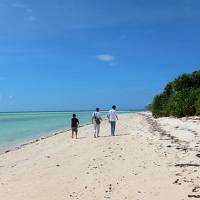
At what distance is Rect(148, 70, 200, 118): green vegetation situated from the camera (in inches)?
1833

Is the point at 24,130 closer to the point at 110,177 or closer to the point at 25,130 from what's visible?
the point at 25,130

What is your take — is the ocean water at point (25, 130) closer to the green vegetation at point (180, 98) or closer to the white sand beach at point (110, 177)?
the green vegetation at point (180, 98)

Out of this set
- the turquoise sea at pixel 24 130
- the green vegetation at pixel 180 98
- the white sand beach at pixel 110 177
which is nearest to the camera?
the white sand beach at pixel 110 177

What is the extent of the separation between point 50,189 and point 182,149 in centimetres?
733

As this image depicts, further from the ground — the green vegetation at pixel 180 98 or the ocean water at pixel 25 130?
the green vegetation at pixel 180 98

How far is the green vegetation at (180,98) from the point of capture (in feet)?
153

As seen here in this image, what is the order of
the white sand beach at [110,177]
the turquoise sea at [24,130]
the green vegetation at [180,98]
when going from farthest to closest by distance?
the green vegetation at [180,98] → the turquoise sea at [24,130] → the white sand beach at [110,177]

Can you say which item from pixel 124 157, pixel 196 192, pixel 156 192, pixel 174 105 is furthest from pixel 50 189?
pixel 174 105

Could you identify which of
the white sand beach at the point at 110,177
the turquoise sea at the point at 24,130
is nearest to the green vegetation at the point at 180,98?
the turquoise sea at the point at 24,130

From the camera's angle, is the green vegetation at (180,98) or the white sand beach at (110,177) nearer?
the white sand beach at (110,177)

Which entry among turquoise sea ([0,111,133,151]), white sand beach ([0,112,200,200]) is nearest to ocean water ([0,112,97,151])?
turquoise sea ([0,111,133,151])

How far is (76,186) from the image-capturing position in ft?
35.7

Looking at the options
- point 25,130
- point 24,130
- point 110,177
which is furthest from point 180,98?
point 110,177

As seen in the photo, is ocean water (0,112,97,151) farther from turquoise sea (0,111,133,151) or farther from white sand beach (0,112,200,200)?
white sand beach (0,112,200,200)
